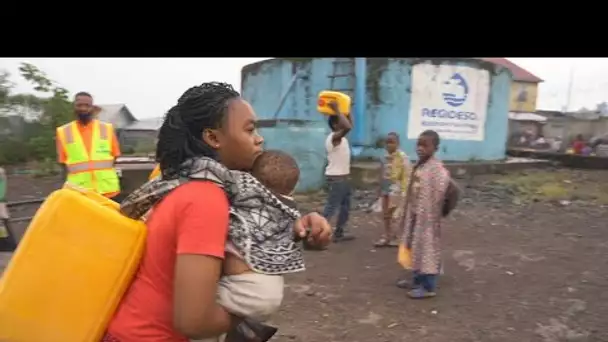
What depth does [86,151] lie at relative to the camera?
15.0 ft

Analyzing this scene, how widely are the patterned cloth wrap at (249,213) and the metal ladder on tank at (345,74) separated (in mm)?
10315

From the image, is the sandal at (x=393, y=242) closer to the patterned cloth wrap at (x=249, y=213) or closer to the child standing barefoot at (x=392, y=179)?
the child standing barefoot at (x=392, y=179)

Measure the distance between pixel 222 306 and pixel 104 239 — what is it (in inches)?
11.5

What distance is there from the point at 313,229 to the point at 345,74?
10.6 meters

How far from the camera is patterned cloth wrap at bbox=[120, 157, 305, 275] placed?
4.16 feet

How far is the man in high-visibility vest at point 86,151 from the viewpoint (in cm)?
456

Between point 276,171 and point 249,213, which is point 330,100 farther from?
point 249,213

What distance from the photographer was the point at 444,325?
162 inches

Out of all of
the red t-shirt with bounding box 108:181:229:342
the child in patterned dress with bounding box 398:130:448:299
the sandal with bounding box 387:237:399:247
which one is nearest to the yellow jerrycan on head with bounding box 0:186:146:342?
the red t-shirt with bounding box 108:181:229:342

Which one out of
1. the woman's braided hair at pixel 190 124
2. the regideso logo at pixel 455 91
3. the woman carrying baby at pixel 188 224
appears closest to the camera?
the woman carrying baby at pixel 188 224

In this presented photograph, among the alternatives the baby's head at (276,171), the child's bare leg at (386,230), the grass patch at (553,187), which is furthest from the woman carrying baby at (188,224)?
the grass patch at (553,187)
